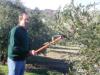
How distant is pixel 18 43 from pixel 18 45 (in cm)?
3

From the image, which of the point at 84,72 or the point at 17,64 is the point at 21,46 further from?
the point at 84,72

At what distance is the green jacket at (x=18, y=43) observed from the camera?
6.21m

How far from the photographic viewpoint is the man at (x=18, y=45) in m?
6.22

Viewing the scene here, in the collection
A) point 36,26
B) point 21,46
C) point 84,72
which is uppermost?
point 36,26

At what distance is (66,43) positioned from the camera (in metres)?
9.00

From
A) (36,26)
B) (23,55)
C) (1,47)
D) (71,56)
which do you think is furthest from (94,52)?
(36,26)

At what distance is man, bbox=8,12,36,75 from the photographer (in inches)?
245

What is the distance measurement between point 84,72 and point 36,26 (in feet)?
118

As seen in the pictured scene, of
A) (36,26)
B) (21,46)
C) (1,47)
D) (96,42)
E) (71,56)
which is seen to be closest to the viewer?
(21,46)

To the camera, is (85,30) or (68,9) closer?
(85,30)

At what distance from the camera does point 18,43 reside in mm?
6250

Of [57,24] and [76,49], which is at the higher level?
[57,24]

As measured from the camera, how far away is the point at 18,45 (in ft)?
20.5

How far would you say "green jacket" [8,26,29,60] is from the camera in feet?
20.4
